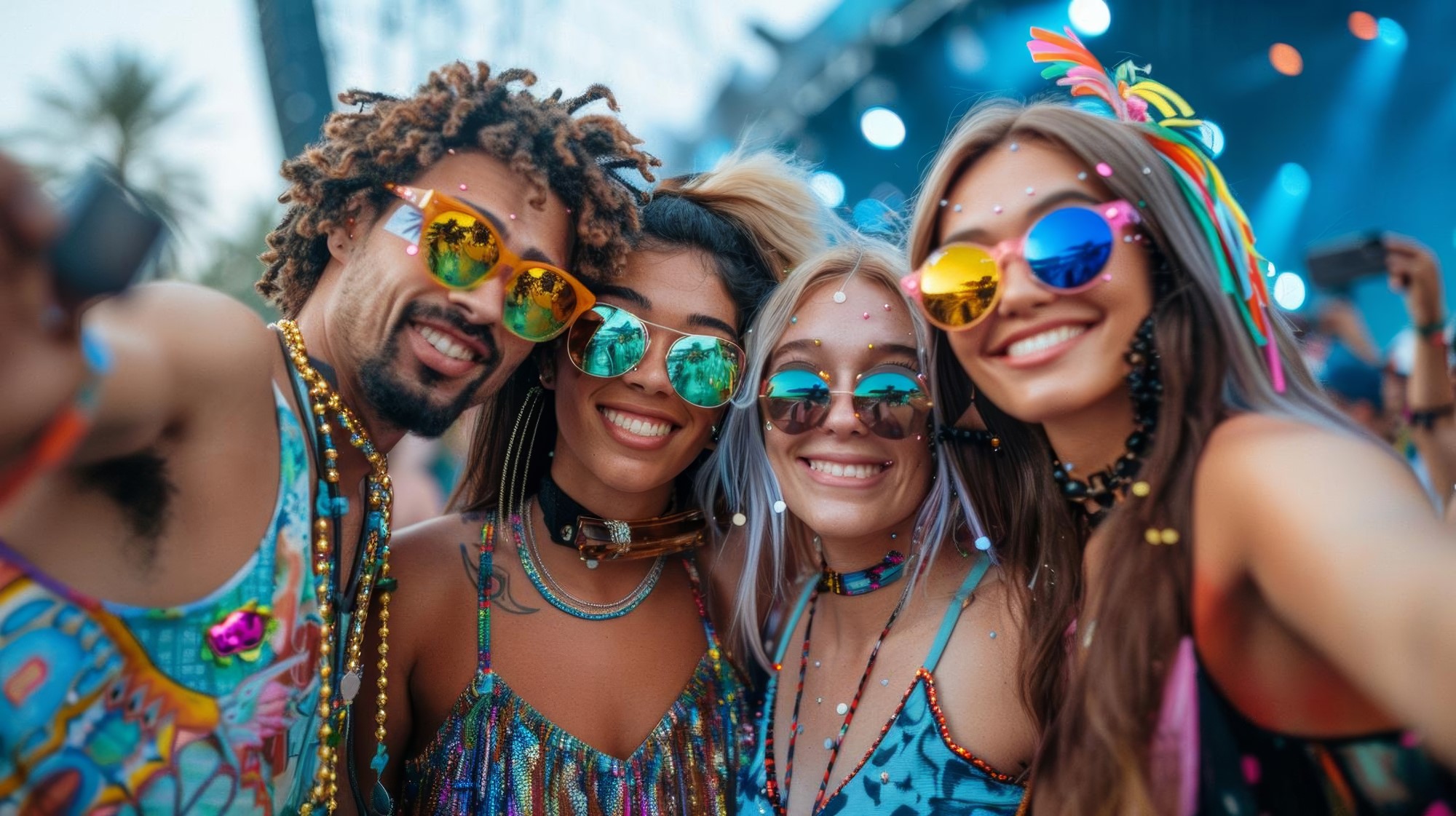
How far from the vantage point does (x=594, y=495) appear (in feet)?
9.41

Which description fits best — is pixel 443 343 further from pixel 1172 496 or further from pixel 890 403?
pixel 1172 496

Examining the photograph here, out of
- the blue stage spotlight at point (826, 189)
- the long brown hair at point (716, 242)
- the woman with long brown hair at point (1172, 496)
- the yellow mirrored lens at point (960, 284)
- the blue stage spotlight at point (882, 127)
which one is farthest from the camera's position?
the blue stage spotlight at point (882, 127)

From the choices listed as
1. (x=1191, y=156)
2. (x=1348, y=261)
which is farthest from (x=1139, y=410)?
(x=1348, y=261)

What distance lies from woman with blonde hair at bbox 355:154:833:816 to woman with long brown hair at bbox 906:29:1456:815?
2.91 ft

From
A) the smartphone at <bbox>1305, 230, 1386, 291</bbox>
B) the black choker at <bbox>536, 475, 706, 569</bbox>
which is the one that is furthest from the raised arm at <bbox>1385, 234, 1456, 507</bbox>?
the black choker at <bbox>536, 475, 706, 569</bbox>

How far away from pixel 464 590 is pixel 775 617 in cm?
91

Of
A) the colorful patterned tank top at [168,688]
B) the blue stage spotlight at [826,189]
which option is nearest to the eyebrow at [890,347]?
the blue stage spotlight at [826,189]

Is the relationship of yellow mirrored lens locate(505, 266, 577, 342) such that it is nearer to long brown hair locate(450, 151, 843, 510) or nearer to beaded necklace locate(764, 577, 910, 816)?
long brown hair locate(450, 151, 843, 510)

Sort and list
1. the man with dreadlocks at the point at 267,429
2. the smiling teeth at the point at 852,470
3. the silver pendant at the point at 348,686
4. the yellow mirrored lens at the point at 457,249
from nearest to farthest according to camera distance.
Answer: the man with dreadlocks at the point at 267,429 → the silver pendant at the point at 348,686 → the yellow mirrored lens at the point at 457,249 → the smiling teeth at the point at 852,470

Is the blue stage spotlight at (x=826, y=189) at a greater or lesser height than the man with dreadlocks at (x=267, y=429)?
greater

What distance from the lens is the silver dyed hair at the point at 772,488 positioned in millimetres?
2521

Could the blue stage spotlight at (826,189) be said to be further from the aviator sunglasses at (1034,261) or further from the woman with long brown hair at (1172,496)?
the aviator sunglasses at (1034,261)

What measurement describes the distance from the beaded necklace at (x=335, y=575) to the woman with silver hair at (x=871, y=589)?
37.6 inches

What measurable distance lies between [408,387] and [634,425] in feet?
2.15
